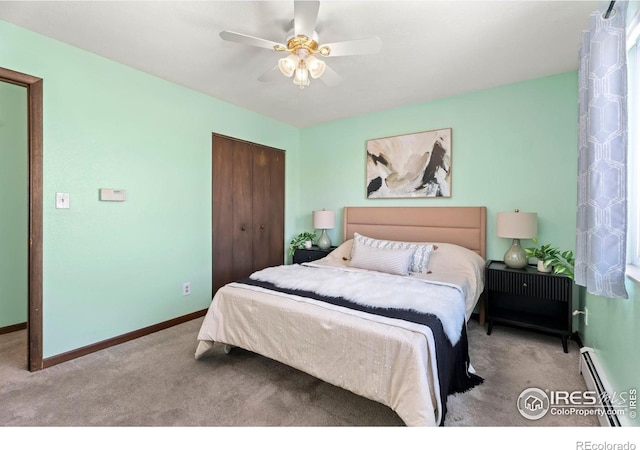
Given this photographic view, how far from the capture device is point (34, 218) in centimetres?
205

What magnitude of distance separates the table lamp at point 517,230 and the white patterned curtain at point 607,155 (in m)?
1.13

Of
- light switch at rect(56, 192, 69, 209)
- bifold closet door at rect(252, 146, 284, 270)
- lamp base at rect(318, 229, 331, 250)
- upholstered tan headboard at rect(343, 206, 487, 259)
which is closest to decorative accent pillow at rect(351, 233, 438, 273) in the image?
upholstered tan headboard at rect(343, 206, 487, 259)

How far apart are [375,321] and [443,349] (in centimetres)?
38

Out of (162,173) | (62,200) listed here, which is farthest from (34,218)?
(162,173)

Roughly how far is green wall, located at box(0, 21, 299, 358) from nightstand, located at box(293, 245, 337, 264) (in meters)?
1.21

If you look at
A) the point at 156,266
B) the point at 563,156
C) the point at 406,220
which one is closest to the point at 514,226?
the point at 563,156

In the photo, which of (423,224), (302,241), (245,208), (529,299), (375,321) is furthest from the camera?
(302,241)

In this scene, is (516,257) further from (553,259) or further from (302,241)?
(302,241)

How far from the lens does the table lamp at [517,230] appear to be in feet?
8.43

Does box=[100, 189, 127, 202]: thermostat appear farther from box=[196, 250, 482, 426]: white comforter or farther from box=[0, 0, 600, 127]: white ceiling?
box=[196, 250, 482, 426]: white comforter

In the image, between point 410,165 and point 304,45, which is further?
point 410,165

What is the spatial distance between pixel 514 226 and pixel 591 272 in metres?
1.23

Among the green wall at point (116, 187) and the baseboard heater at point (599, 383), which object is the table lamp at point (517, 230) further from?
the green wall at point (116, 187)

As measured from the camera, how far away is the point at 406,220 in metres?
3.43
